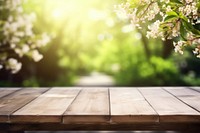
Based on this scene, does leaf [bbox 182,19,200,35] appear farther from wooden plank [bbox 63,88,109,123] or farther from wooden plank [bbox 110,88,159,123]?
wooden plank [bbox 63,88,109,123]

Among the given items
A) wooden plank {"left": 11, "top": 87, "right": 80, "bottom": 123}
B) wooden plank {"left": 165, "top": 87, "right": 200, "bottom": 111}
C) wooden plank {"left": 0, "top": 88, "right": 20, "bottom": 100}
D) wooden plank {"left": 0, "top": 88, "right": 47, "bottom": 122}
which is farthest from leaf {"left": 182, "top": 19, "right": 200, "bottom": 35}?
wooden plank {"left": 0, "top": 88, "right": 20, "bottom": 100}

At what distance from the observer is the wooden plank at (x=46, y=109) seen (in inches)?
103

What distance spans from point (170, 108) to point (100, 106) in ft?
1.68

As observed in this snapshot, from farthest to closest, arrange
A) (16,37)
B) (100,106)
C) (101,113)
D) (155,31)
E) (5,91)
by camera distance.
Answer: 1. (16,37)
2. (5,91)
3. (155,31)
4. (100,106)
5. (101,113)

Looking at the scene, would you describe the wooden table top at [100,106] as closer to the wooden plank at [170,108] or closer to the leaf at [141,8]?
the wooden plank at [170,108]

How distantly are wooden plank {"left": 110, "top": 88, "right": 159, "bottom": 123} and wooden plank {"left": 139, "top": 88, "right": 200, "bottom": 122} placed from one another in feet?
0.18

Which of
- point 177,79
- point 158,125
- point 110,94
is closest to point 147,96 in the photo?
point 110,94

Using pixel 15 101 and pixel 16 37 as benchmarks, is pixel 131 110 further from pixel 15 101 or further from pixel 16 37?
pixel 16 37

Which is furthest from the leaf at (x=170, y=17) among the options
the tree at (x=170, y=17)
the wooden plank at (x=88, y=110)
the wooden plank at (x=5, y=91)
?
the wooden plank at (x=5, y=91)

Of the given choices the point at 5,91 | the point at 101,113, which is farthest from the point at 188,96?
the point at 5,91

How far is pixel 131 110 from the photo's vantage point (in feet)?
8.99

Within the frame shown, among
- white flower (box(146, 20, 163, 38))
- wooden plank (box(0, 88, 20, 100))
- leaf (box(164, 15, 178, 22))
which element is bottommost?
wooden plank (box(0, 88, 20, 100))

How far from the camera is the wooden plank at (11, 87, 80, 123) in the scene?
8.60 ft

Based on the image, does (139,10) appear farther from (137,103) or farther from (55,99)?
(55,99)
